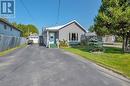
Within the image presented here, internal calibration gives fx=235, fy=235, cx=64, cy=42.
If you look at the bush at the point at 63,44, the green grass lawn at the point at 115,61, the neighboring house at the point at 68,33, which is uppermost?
the neighboring house at the point at 68,33

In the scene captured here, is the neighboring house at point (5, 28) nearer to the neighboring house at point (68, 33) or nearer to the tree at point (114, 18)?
the neighboring house at point (68, 33)

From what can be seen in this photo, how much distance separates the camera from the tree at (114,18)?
953 inches

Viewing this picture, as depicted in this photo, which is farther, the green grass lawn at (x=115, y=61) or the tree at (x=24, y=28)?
the tree at (x=24, y=28)

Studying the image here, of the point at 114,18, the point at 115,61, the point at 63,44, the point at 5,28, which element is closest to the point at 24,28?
the point at 5,28

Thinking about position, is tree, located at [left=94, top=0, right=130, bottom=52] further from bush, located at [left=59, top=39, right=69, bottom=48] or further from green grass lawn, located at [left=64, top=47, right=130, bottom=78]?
bush, located at [left=59, top=39, right=69, bottom=48]

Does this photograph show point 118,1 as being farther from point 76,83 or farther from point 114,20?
point 76,83

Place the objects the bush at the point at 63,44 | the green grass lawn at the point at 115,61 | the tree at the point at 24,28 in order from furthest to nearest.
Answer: the tree at the point at 24,28 → the bush at the point at 63,44 → the green grass lawn at the point at 115,61

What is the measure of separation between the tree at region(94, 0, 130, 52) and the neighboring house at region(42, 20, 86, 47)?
1821 centimetres

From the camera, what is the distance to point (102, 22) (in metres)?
26.3

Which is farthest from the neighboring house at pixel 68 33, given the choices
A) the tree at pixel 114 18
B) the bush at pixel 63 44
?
the tree at pixel 114 18

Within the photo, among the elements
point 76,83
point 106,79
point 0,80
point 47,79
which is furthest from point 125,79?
point 0,80

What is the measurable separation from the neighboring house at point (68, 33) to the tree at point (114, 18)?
59.7 feet

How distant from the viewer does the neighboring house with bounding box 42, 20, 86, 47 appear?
44875 millimetres

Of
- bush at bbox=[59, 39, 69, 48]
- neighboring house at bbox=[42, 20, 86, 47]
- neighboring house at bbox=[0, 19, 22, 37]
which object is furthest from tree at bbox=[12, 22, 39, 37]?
bush at bbox=[59, 39, 69, 48]
